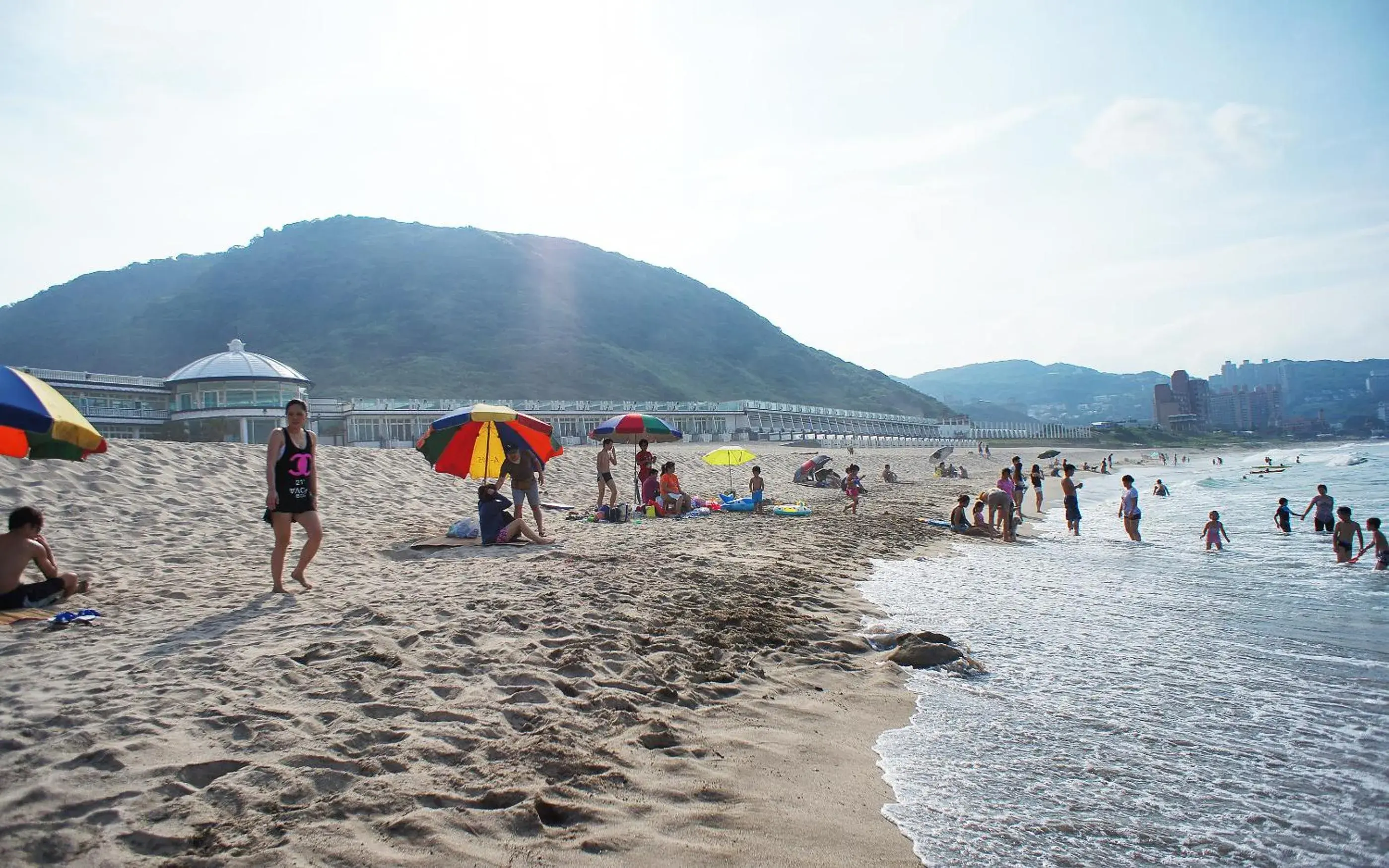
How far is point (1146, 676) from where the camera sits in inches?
183

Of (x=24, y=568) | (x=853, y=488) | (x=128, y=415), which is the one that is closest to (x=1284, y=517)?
(x=853, y=488)

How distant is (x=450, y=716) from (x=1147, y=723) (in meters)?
3.61

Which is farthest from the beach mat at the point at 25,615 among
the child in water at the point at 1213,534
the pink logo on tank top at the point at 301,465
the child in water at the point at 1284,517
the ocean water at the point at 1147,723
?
the child in water at the point at 1284,517

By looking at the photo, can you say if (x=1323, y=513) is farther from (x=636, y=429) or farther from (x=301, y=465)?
(x=301, y=465)

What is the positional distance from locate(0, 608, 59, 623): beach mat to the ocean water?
5.75m

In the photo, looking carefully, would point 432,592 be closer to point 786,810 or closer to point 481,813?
point 481,813

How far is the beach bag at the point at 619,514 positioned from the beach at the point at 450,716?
13.4ft

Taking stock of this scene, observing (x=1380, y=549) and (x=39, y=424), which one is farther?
(x=1380, y=549)

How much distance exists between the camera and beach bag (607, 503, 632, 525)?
12.1 metres

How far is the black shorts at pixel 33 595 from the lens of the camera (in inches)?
209

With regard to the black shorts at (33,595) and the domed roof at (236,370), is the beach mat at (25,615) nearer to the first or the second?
the black shorts at (33,595)

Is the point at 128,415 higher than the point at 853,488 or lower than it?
higher

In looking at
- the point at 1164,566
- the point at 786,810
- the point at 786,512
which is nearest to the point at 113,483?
the point at 786,512

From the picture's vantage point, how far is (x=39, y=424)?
516 cm
